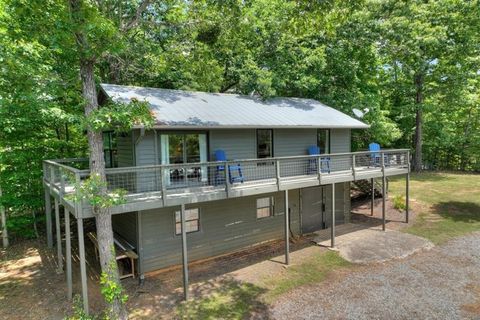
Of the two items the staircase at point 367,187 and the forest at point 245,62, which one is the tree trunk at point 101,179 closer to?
the forest at point 245,62

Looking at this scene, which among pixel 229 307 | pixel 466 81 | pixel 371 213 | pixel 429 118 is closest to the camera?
pixel 229 307

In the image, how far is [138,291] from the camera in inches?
377

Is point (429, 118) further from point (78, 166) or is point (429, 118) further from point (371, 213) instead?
point (78, 166)

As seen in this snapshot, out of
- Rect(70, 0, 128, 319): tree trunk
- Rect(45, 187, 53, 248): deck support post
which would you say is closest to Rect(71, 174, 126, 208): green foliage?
Rect(70, 0, 128, 319): tree trunk

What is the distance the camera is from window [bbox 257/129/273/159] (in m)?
13.2

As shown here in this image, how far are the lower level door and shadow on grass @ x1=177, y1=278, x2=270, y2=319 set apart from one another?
602 cm

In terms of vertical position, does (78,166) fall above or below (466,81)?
below

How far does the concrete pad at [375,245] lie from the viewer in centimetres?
1183

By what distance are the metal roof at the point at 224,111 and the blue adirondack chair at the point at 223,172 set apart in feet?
3.68

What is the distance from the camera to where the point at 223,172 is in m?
11.3

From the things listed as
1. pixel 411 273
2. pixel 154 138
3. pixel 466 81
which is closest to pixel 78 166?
pixel 154 138

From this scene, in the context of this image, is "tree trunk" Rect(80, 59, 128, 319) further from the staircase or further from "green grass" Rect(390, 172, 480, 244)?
the staircase

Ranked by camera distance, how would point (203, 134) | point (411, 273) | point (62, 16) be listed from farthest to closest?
1. point (203, 134)
2. point (411, 273)
3. point (62, 16)

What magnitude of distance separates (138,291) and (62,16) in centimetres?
756
